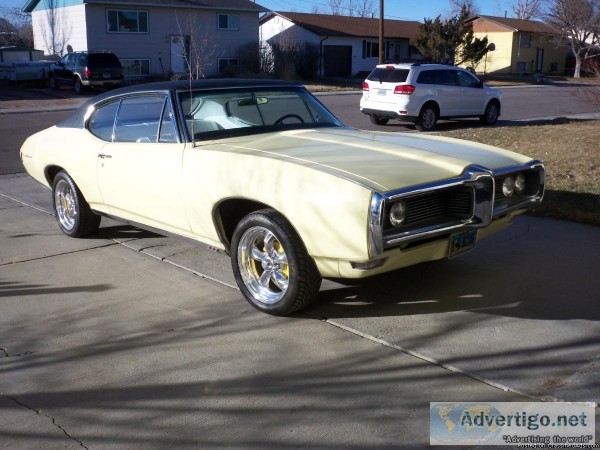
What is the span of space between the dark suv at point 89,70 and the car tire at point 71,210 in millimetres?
23872

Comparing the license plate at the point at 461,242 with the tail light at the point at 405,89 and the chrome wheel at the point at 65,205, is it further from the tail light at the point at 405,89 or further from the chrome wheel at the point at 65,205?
the tail light at the point at 405,89

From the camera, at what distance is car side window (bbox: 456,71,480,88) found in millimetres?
17956

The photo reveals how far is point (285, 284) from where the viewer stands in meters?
4.82

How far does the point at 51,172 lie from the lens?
23.7 ft

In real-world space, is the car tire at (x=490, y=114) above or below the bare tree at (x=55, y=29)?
below

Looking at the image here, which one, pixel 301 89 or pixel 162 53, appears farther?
pixel 162 53

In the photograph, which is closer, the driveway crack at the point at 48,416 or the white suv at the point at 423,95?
the driveway crack at the point at 48,416

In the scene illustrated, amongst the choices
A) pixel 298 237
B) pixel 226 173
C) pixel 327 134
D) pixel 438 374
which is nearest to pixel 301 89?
pixel 327 134

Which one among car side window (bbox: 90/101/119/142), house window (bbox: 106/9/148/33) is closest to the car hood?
car side window (bbox: 90/101/119/142)

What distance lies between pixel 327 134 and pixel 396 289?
1419mm

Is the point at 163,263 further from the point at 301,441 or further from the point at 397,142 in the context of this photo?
the point at 301,441

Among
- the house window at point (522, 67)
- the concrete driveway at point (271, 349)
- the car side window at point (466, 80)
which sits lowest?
the concrete driveway at point (271, 349)

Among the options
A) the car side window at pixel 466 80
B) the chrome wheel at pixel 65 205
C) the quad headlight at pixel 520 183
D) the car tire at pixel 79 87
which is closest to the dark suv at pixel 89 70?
the car tire at pixel 79 87

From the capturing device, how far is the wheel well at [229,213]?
507 cm
